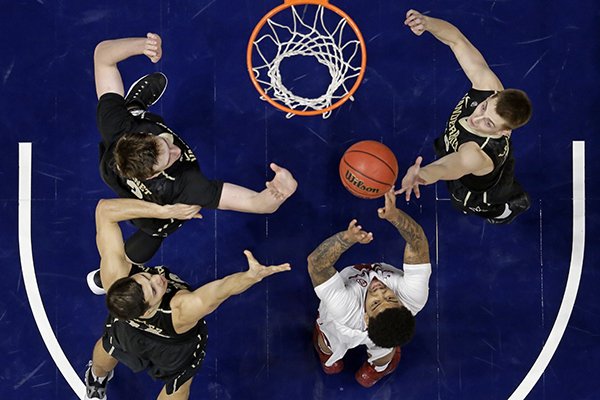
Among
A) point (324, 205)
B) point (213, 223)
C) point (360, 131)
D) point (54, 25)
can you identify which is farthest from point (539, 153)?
point (54, 25)

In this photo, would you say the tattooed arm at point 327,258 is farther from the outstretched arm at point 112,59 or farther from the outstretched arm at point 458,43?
the outstretched arm at point 112,59

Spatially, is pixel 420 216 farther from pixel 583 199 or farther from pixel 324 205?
pixel 583 199

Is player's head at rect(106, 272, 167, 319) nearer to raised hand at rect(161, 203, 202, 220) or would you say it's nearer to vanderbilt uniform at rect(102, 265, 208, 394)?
vanderbilt uniform at rect(102, 265, 208, 394)

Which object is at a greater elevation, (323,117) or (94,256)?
(323,117)

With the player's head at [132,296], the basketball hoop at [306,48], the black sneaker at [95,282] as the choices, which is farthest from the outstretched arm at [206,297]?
the basketball hoop at [306,48]

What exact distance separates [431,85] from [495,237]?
5.02ft

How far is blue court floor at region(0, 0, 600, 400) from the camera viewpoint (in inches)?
230

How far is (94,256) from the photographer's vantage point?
5.85m


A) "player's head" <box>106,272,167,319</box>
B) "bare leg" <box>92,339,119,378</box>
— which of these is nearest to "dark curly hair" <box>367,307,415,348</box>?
"player's head" <box>106,272,167,319</box>

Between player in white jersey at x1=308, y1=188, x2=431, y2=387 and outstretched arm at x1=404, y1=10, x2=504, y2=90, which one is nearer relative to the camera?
player in white jersey at x1=308, y1=188, x2=431, y2=387

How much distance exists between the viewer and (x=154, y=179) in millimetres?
4422

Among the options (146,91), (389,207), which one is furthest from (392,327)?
(146,91)

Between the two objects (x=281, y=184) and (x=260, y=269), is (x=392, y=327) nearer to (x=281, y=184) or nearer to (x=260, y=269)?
(x=260, y=269)

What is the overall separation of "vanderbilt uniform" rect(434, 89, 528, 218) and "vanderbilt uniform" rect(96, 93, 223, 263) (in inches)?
71.2
